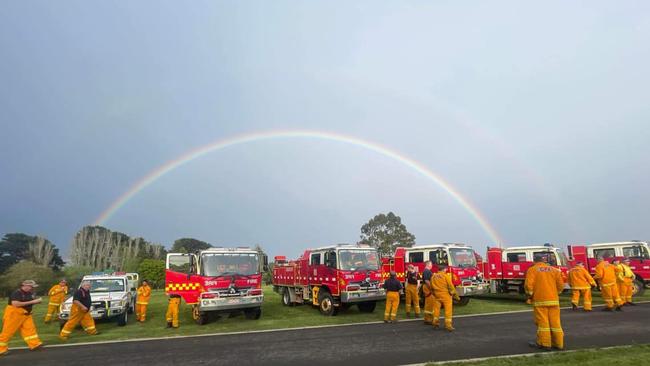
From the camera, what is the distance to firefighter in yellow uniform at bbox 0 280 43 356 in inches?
380

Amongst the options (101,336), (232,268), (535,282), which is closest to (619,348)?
(535,282)

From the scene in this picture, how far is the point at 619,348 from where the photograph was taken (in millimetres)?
7906

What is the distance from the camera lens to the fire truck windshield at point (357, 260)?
573 inches

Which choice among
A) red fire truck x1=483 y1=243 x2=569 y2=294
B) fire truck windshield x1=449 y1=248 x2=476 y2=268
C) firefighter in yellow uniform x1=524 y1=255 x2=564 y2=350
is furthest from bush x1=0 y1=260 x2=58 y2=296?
firefighter in yellow uniform x1=524 y1=255 x2=564 y2=350

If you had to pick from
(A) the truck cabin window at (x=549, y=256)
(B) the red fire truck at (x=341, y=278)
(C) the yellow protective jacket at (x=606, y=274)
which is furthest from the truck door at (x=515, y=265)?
(B) the red fire truck at (x=341, y=278)

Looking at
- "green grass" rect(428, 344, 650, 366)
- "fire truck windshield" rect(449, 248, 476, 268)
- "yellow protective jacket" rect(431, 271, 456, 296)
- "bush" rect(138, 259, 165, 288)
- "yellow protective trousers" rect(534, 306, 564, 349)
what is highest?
"fire truck windshield" rect(449, 248, 476, 268)

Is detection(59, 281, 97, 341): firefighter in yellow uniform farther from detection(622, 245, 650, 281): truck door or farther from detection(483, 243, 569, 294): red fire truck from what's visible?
detection(622, 245, 650, 281): truck door

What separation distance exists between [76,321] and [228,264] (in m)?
4.69

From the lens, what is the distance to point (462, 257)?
16828 mm

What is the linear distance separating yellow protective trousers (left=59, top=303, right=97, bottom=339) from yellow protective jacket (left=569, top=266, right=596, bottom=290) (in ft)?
54.1

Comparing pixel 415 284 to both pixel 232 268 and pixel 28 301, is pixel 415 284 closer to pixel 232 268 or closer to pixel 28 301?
pixel 232 268

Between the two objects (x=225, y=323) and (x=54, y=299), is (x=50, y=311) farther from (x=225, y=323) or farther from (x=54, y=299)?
(x=225, y=323)

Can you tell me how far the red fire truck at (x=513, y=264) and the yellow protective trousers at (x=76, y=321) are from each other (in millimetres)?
17726

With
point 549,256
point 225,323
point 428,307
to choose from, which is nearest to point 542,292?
point 428,307
